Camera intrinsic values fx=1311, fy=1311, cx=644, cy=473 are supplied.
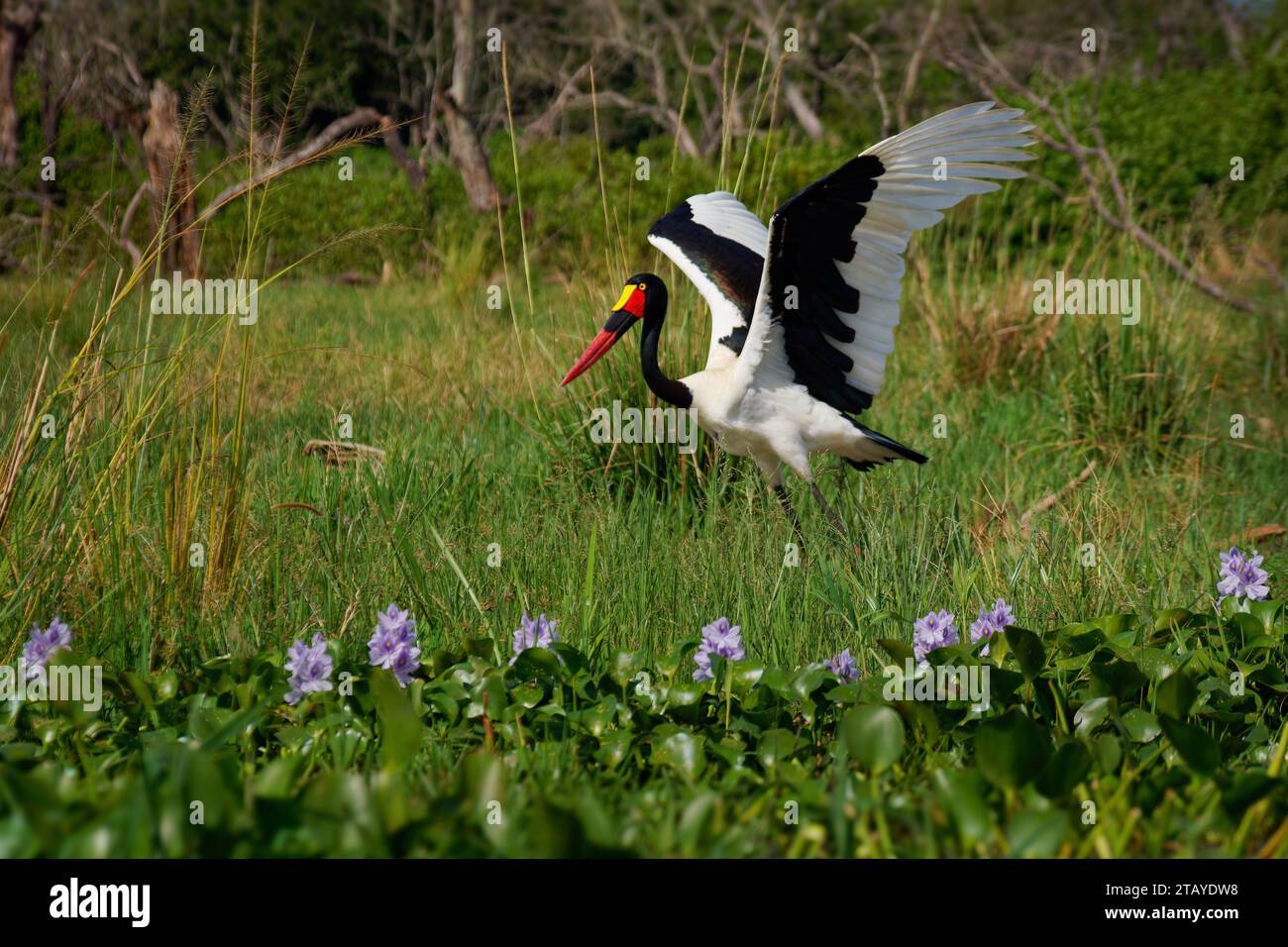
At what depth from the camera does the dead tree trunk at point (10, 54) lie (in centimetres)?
1319

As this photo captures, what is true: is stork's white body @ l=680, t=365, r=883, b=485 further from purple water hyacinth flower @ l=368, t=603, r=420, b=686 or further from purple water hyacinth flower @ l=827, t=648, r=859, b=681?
purple water hyacinth flower @ l=368, t=603, r=420, b=686

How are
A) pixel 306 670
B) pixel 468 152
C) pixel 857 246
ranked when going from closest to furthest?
pixel 306 670 < pixel 857 246 < pixel 468 152

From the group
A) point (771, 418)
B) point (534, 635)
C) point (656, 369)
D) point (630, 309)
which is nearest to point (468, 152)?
point (630, 309)

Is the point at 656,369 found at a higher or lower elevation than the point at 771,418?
higher

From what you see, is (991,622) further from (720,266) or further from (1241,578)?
(720,266)

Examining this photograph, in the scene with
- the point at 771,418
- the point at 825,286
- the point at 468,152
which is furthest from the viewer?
the point at 468,152

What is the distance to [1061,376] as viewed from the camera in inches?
237

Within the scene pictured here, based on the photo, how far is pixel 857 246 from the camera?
3.85 m

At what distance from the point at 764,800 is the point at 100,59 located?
55.6 ft

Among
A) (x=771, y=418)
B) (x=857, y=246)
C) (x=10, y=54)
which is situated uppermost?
(x=10, y=54)

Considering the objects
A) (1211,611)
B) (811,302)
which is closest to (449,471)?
(811,302)

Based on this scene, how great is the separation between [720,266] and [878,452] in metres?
0.85
